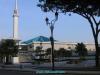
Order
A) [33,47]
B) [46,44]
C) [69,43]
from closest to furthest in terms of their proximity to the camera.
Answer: [33,47] < [46,44] < [69,43]

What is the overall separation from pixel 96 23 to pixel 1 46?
A: 5757 centimetres

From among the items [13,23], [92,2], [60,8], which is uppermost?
[13,23]

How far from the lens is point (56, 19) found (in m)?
49.0

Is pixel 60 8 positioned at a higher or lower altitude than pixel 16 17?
lower

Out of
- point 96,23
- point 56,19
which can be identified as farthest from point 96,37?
point 56,19

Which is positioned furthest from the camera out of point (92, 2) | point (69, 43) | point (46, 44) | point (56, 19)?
point (69, 43)

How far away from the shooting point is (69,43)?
192000 mm

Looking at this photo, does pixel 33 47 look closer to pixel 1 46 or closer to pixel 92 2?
pixel 1 46

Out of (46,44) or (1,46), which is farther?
(46,44)

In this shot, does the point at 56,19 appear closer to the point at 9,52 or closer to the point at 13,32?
the point at 9,52

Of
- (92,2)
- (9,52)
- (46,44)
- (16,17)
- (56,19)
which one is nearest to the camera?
(92,2)

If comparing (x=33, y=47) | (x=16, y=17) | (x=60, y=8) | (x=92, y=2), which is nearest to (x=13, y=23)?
(x=16, y=17)

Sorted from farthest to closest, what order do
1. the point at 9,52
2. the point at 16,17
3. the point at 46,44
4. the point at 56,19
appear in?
the point at 46,44
the point at 16,17
the point at 9,52
the point at 56,19

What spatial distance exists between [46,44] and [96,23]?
125807 mm
